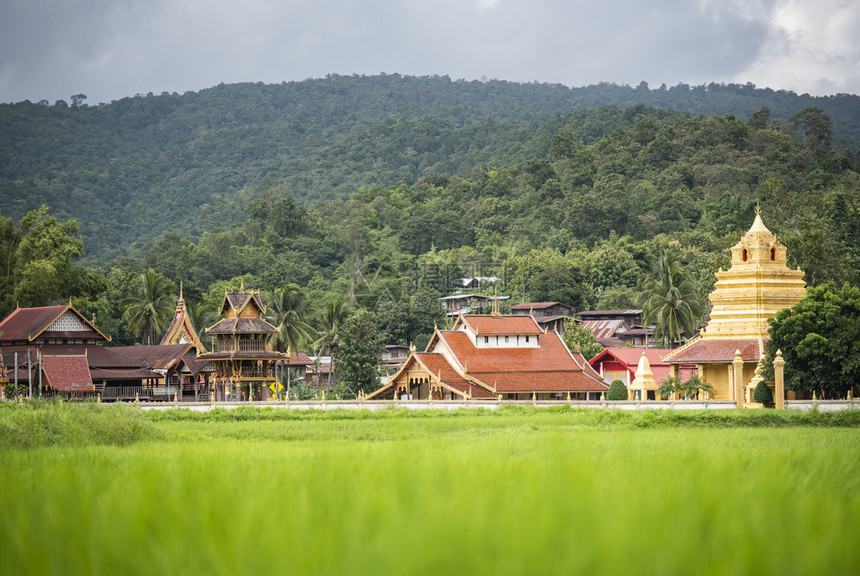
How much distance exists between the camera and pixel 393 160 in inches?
7170

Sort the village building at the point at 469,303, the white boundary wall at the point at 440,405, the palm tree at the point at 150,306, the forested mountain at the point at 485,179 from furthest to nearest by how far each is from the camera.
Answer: the forested mountain at the point at 485,179
the village building at the point at 469,303
the palm tree at the point at 150,306
the white boundary wall at the point at 440,405

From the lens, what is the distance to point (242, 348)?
5456 centimetres

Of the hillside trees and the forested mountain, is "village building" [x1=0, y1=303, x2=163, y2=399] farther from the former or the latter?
the forested mountain

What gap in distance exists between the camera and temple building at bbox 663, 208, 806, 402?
42875mm

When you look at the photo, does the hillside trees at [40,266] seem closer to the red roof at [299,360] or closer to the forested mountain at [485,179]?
the red roof at [299,360]

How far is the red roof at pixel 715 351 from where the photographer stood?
41.9 m

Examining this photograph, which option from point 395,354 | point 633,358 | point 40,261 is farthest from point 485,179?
point 40,261

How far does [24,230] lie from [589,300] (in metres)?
49.8

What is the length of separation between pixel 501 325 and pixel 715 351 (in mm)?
11620

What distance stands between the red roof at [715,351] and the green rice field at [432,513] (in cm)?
2683

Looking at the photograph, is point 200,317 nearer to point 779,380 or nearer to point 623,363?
point 623,363

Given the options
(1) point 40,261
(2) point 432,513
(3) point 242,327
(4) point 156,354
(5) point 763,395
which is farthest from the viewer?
(1) point 40,261

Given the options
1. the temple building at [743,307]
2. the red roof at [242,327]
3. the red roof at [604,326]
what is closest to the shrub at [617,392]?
the temple building at [743,307]

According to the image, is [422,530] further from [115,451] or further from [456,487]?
[115,451]
